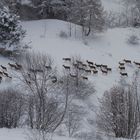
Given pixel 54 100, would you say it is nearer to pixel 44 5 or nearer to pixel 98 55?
pixel 98 55

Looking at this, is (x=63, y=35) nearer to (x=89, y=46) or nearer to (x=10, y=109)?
(x=89, y=46)

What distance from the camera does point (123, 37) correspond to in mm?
49594

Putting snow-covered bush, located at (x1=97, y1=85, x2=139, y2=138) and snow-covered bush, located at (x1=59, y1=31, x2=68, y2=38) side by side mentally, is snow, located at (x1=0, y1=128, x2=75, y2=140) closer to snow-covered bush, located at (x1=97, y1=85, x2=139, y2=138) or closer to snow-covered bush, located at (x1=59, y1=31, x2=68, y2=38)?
snow-covered bush, located at (x1=97, y1=85, x2=139, y2=138)

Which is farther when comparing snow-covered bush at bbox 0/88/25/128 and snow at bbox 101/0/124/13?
snow at bbox 101/0/124/13

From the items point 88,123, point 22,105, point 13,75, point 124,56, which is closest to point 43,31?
point 124,56

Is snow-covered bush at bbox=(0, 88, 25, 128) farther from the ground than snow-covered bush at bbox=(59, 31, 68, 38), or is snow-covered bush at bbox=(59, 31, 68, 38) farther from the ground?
snow-covered bush at bbox=(59, 31, 68, 38)

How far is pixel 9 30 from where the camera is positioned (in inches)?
1614

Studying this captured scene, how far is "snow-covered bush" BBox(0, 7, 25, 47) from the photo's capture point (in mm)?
40531

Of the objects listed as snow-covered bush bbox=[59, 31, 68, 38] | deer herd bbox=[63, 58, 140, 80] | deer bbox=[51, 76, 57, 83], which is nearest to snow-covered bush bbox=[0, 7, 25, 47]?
deer herd bbox=[63, 58, 140, 80]

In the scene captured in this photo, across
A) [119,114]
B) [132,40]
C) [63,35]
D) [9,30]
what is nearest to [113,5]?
[132,40]

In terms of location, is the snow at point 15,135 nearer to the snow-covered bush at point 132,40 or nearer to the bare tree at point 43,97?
the bare tree at point 43,97

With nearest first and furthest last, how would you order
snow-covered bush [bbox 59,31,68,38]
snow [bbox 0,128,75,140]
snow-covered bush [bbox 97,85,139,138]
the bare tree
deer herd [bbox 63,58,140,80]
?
snow [bbox 0,128,75,140] → the bare tree → snow-covered bush [bbox 97,85,139,138] → deer herd [bbox 63,58,140,80] → snow-covered bush [bbox 59,31,68,38]

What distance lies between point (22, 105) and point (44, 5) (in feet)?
81.0

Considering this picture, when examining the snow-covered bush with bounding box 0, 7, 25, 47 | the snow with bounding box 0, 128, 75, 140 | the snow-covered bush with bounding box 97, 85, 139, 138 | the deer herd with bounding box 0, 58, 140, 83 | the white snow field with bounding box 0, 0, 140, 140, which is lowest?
the snow-covered bush with bounding box 97, 85, 139, 138
